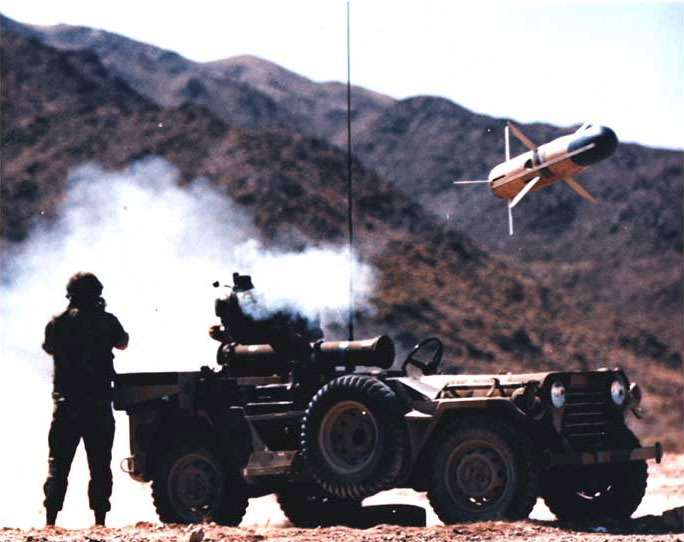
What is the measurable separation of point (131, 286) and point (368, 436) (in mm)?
11371

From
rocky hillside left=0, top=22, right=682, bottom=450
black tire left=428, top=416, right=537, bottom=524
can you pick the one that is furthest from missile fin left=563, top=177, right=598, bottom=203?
rocky hillside left=0, top=22, right=682, bottom=450

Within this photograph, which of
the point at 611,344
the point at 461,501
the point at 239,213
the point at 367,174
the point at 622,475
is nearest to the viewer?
the point at 461,501

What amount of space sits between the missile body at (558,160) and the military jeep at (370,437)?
2926 mm

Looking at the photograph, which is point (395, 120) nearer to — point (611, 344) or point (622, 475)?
point (611, 344)

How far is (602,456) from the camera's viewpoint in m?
11.3

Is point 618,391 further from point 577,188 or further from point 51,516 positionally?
point 51,516

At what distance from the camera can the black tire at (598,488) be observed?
39.3 ft

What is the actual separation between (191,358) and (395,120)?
6110 cm

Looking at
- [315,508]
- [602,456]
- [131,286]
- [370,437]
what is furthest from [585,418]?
[131,286]

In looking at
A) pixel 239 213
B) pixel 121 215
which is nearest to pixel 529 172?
pixel 121 215

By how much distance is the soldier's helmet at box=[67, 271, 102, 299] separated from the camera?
39.4 feet

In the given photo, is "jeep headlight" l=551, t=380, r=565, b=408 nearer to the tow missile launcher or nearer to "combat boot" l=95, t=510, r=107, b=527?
the tow missile launcher

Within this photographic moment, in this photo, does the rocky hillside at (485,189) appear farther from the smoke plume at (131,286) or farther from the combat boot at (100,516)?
the combat boot at (100,516)

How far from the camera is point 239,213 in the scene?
4706cm
